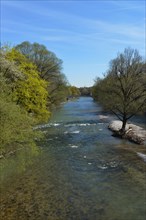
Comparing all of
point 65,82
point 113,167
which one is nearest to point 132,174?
point 113,167

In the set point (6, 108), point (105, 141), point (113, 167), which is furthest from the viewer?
point (105, 141)

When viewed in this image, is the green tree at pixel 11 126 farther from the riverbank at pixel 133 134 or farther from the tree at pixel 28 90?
the riverbank at pixel 133 134

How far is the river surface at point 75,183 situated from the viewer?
17.4 metres

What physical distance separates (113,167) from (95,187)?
523cm

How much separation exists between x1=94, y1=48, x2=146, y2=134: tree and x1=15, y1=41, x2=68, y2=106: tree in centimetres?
3037

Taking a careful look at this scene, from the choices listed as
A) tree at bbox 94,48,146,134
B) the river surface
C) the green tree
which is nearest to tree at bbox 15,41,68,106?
tree at bbox 94,48,146,134

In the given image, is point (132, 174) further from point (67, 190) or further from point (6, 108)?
point (6, 108)

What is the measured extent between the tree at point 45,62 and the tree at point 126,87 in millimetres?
30369

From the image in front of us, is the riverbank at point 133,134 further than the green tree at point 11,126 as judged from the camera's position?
Yes

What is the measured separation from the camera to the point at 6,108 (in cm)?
1911

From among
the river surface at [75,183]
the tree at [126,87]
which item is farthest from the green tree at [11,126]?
the tree at [126,87]

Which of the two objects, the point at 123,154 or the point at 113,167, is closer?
the point at 113,167

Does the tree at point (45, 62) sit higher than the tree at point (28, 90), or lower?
higher

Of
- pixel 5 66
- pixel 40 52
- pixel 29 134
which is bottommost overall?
pixel 29 134
